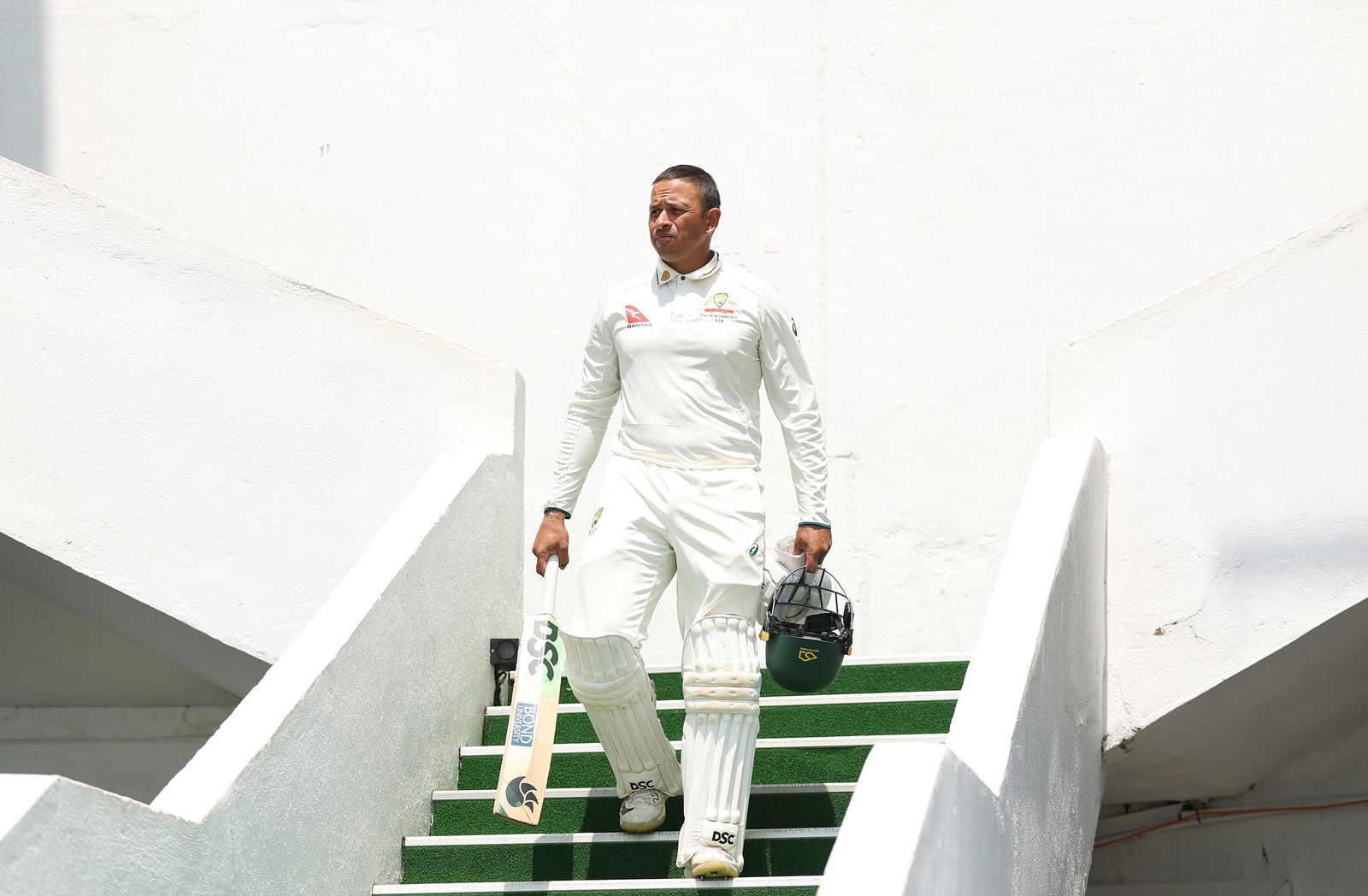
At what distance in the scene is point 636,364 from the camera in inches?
174

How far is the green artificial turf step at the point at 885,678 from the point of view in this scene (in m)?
5.49

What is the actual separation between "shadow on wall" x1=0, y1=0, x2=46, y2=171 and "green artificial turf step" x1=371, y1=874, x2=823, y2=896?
4.89 m

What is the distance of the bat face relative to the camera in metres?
4.20

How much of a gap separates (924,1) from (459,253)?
2.42 metres

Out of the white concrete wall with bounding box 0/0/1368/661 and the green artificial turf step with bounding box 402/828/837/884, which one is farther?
the white concrete wall with bounding box 0/0/1368/661

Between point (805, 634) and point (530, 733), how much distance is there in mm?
767

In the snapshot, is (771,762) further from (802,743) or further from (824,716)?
(824,716)

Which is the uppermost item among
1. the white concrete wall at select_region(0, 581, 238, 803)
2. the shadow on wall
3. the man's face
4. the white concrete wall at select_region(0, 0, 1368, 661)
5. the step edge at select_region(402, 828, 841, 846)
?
the shadow on wall

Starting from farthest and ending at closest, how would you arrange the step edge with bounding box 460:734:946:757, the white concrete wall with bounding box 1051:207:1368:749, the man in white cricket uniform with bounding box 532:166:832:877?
the step edge with bounding box 460:734:946:757, the white concrete wall with bounding box 1051:207:1368:749, the man in white cricket uniform with bounding box 532:166:832:877

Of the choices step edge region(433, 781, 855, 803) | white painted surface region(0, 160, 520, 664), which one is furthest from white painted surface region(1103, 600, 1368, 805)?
white painted surface region(0, 160, 520, 664)

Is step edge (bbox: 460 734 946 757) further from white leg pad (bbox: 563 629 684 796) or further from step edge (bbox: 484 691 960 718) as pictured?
white leg pad (bbox: 563 629 684 796)

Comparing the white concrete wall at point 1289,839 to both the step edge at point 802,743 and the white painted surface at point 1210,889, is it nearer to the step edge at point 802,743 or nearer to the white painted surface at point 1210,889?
the white painted surface at point 1210,889

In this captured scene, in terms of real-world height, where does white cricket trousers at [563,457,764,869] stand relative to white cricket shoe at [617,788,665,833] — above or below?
above

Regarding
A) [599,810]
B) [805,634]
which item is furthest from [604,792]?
[805,634]
